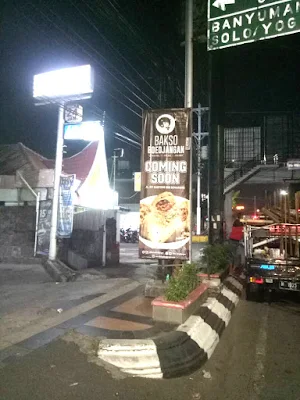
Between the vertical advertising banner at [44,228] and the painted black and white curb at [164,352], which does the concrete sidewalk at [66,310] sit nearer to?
the painted black and white curb at [164,352]

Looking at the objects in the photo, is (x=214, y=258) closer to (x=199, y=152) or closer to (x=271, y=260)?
(x=271, y=260)

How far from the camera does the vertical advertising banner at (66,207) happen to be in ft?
43.9

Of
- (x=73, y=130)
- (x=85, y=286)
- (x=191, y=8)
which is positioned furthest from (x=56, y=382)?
(x=73, y=130)

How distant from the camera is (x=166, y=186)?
791 cm

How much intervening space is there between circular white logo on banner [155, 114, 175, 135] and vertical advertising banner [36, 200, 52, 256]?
6.98 m

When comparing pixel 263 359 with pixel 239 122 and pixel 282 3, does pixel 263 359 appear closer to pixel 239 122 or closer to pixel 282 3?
pixel 282 3

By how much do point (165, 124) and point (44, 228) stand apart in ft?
24.8

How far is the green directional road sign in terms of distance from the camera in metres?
6.28

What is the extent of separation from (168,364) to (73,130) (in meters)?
15.4

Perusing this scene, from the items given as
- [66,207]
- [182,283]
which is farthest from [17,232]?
[182,283]

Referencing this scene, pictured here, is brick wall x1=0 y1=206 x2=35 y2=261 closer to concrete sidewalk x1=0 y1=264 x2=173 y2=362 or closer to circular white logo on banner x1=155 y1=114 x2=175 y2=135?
concrete sidewalk x1=0 y1=264 x2=173 y2=362

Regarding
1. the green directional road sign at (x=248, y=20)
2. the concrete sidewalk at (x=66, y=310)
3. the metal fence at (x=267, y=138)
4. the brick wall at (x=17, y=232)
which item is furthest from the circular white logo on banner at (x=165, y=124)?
the metal fence at (x=267, y=138)

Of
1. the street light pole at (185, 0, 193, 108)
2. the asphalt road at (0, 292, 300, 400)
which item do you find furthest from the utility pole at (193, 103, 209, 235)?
the asphalt road at (0, 292, 300, 400)

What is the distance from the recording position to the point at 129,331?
593 cm
